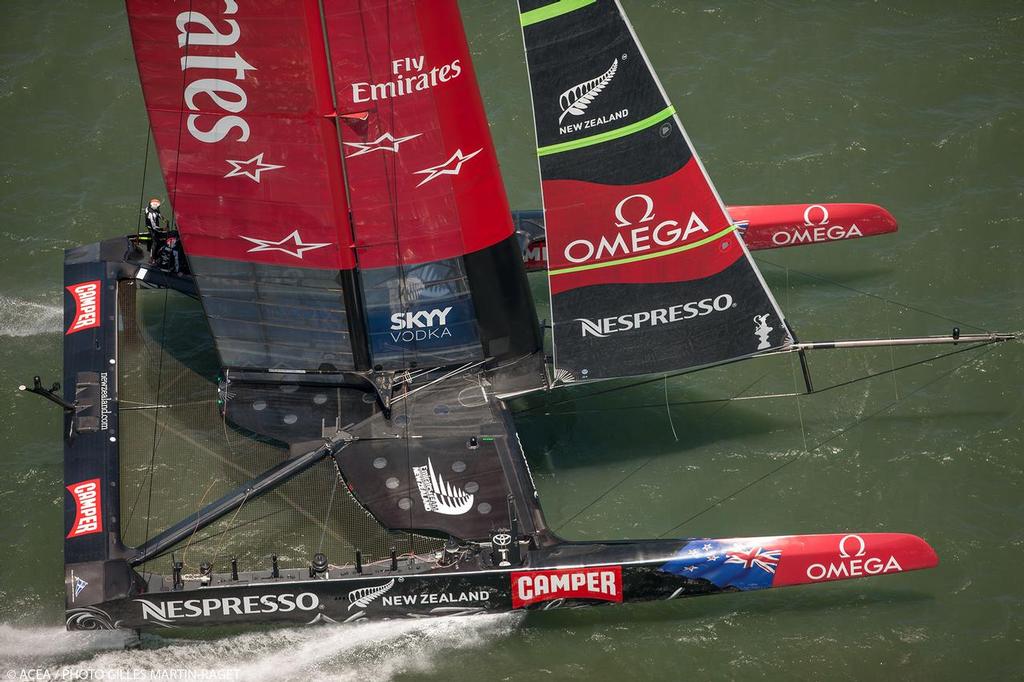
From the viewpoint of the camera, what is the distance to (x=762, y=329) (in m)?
17.0

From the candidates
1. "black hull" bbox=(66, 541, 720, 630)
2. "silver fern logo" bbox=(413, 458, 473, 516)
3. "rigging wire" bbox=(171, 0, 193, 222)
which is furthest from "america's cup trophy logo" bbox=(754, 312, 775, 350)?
"rigging wire" bbox=(171, 0, 193, 222)

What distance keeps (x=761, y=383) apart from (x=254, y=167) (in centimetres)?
750

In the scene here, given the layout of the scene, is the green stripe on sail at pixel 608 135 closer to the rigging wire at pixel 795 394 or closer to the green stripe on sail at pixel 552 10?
the green stripe on sail at pixel 552 10

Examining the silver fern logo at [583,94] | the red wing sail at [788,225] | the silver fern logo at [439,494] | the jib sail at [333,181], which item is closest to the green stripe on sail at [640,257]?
the jib sail at [333,181]

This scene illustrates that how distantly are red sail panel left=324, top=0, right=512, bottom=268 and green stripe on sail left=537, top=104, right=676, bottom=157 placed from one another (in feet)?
3.43

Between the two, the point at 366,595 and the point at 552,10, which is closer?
the point at 552,10

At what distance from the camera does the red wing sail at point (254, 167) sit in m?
15.0

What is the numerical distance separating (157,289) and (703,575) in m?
9.01

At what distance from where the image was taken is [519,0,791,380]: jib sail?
1499 cm

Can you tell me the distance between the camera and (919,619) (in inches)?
639

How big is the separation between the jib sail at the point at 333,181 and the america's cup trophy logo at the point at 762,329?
2807 mm

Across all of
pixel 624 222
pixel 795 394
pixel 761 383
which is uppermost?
pixel 624 222

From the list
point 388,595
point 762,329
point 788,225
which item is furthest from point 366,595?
point 788,225

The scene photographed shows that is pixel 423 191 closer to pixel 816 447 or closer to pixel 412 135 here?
pixel 412 135
